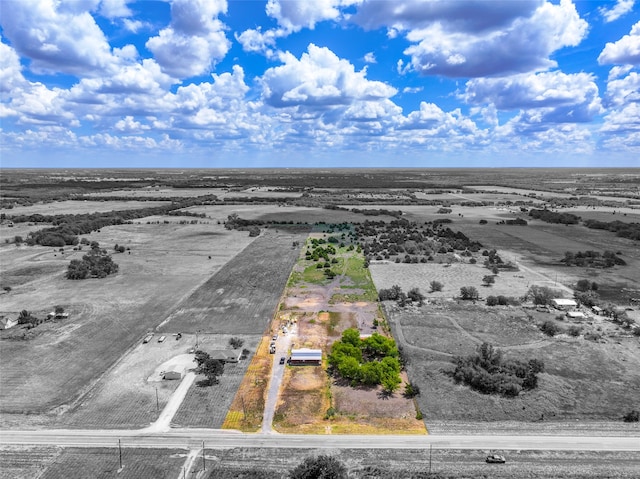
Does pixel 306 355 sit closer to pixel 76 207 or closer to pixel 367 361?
pixel 367 361

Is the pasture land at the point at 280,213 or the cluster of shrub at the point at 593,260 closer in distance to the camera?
the cluster of shrub at the point at 593,260

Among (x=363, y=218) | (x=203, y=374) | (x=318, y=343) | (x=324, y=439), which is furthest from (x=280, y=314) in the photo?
(x=363, y=218)

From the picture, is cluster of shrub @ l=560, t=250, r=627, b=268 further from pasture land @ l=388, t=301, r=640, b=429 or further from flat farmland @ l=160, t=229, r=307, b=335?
flat farmland @ l=160, t=229, r=307, b=335

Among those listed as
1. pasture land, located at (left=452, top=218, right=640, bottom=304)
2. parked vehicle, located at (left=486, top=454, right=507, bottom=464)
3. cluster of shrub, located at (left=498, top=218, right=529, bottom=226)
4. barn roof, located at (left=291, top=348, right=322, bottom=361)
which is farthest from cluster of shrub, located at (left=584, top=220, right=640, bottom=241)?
parked vehicle, located at (left=486, top=454, right=507, bottom=464)

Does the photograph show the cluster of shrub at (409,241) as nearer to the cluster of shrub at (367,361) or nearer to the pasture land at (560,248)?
the pasture land at (560,248)

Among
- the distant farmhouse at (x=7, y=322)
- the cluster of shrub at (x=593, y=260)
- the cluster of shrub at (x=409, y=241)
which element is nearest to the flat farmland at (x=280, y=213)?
the cluster of shrub at (x=409, y=241)
